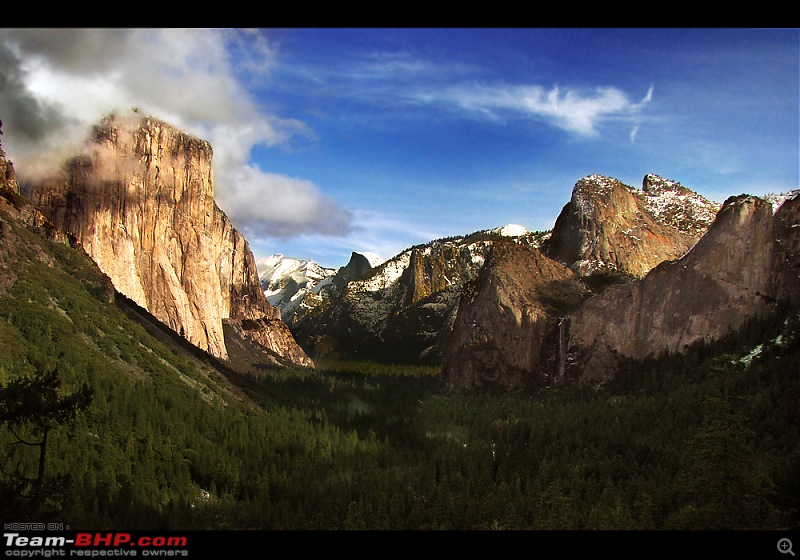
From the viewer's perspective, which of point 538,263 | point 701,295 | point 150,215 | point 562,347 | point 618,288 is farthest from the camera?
point 538,263

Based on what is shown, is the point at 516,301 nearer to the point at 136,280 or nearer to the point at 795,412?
the point at 795,412

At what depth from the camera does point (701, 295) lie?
367 ft

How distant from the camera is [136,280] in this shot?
13488cm

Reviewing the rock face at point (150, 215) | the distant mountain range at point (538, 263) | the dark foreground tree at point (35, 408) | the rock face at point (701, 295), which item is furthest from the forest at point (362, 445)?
the rock face at point (150, 215)

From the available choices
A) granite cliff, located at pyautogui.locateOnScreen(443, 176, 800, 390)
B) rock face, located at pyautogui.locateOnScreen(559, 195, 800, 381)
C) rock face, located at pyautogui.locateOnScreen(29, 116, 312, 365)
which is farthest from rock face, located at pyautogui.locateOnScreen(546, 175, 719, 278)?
rock face, located at pyautogui.locateOnScreen(29, 116, 312, 365)

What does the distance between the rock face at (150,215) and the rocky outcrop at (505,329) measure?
222ft

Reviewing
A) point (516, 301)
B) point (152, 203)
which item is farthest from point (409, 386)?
point (152, 203)

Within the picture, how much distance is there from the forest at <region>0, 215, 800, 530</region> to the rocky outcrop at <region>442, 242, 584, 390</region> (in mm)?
19292

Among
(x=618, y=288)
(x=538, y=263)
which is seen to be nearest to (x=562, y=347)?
(x=618, y=288)

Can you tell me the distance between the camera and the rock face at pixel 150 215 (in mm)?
126375
